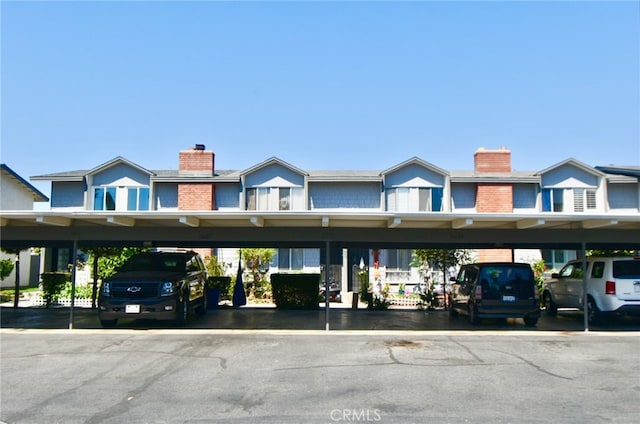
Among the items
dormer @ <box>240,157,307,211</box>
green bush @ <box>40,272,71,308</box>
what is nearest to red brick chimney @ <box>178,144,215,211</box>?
dormer @ <box>240,157,307,211</box>

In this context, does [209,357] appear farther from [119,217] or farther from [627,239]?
[627,239]

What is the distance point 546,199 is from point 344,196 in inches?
375

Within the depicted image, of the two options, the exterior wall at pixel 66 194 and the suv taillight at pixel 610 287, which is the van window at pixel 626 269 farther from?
the exterior wall at pixel 66 194

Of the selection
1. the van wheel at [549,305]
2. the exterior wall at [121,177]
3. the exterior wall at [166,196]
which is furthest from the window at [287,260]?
the van wheel at [549,305]

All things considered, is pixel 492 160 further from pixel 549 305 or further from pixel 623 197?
pixel 549 305

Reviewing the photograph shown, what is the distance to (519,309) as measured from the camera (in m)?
12.7

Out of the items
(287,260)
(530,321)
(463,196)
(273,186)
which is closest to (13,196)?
(273,186)

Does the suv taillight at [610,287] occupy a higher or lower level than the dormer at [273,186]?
lower

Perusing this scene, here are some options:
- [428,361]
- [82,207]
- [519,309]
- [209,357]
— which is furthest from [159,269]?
[82,207]

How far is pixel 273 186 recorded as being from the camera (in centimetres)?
2442

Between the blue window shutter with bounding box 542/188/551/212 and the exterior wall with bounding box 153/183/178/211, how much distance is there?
17402 mm

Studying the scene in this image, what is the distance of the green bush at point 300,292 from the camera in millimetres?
17484

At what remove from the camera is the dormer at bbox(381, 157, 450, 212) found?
24.2 meters

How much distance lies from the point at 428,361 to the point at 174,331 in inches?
242
